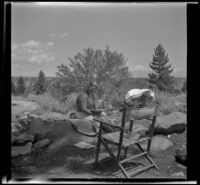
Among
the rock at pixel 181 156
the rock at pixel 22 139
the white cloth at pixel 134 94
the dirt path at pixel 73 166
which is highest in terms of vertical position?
the white cloth at pixel 134 94

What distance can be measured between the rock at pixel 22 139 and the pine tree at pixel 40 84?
84 centimetres

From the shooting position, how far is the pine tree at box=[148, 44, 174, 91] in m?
5.30

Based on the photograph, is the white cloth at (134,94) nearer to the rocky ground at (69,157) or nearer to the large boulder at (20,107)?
the rocky ground at (69,157)

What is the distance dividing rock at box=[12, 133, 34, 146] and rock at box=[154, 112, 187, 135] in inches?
94.2

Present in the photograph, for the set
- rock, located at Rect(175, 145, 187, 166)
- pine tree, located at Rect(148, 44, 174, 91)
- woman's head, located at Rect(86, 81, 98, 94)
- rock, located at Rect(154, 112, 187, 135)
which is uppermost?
pine tree, located at Rect(148, 44, 174, 91)

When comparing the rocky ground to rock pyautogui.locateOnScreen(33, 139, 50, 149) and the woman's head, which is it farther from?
the woman's head

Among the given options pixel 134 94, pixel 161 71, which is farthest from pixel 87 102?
pixel 161 71

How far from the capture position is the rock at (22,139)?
5.17 meters

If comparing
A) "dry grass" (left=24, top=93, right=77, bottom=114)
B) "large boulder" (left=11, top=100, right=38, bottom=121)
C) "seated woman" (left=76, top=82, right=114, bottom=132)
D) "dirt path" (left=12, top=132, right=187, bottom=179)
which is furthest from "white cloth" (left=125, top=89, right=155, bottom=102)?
"large boulder" (left=11, top=100, right=38, bottom=121)

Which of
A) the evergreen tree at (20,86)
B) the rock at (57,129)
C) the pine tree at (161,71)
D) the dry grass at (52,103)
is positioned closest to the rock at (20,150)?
the rock at (57,129)

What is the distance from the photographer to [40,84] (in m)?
5.51

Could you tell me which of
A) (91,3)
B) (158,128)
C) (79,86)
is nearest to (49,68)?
(79,86)

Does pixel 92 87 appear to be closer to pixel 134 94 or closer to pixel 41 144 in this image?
pixel 134 94

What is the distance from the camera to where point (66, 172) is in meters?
4.69
